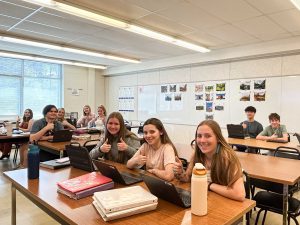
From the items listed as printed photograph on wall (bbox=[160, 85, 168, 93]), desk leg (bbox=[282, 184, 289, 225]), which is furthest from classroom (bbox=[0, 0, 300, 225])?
printed photograph on wall (bbox=[160, 85, 168, 93])

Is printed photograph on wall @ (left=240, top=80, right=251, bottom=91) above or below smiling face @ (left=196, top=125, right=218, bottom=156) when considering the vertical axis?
above

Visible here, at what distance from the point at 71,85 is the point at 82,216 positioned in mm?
7829

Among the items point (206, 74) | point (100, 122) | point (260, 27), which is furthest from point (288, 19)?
point (100, 122)

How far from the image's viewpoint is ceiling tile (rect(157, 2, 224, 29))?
3463 millimetres

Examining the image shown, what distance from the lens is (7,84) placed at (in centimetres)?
735

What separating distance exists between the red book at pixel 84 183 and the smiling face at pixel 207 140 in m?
0.67

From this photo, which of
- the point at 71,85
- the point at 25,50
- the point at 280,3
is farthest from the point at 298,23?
the point at 71,85

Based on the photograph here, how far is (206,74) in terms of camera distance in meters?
6.37

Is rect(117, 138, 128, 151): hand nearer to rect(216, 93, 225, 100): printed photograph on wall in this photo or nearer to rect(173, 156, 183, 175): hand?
rect(173, 156, 183, 175): hand

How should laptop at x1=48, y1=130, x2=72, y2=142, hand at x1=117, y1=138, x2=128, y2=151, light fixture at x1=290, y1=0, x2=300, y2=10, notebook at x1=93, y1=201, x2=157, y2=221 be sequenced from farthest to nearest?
laptop at x1=48, y1=130, x2=72, y2=142, light fixture at x1=290, y1=0, x2=300, y2=10, hand at x1=117, y1=138, x2=128, y2=151, notebook at x1=93, y1=201, x2=157, y2=221

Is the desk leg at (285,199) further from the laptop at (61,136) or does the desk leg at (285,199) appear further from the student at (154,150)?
the laptop at (61,136)

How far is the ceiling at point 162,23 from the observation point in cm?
341

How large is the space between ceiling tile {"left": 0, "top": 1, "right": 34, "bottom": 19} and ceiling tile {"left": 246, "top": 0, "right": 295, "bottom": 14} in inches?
125

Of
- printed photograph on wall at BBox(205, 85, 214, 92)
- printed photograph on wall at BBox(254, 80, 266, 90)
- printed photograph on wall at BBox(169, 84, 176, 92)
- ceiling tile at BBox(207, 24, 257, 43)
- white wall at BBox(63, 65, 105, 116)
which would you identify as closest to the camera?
ceiling tile at BBox(207, 24, 257, 43)
